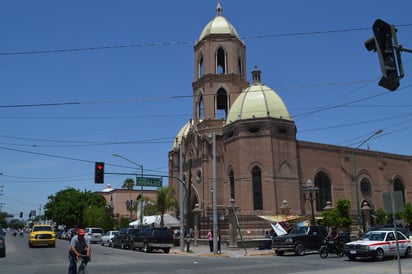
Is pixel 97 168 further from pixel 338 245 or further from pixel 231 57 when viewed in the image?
pixel 231 57

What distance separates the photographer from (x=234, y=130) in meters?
45.5

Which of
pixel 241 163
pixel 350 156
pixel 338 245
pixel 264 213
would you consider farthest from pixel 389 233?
pixel 350 156

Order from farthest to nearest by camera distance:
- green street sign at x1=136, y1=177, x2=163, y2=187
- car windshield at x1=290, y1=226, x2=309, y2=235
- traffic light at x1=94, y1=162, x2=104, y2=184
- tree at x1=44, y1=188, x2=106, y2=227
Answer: tree at x1=44, y1=188, x2=106, y2=227, green street sign at x1=136, y1=177, x2=163, y2=187, traffic light at x1=94, y1=162, x2=104, y2=184, car windshield at x1=290, y1=226, x2=309, y2=235

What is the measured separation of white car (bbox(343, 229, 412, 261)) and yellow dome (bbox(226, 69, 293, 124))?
80.4ft

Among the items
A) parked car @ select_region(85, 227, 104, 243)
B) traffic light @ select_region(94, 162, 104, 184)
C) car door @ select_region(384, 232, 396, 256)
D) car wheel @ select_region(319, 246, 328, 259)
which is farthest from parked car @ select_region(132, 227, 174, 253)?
parked car @ select_region(85, 227, 104, 243)

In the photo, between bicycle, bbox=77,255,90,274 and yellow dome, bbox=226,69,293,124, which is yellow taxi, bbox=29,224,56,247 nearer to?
yellow dome, bbox=226,69,293,124

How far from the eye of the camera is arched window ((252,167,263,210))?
42250mm

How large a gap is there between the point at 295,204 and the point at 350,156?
1335cm

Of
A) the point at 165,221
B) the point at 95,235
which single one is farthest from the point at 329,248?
the point at 95,235

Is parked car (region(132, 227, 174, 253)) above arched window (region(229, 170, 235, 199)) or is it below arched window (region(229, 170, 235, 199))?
below

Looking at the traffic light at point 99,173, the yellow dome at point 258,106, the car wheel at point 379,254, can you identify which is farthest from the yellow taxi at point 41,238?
the car wheel at point 379,254

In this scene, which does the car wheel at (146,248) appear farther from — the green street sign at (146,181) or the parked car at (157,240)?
the green street sign at (146,181)

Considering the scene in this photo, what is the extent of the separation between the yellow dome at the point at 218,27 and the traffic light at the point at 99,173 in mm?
33731

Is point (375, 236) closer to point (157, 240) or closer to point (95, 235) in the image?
point (157, 240)
